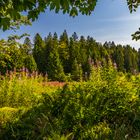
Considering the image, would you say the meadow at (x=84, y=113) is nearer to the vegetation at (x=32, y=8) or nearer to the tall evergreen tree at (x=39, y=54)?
the vegetation at (x=32, y=8)

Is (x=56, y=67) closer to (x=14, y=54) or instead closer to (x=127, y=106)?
(x=14, y=54)

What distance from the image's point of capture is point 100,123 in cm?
848

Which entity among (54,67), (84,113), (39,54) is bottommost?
(84,113)

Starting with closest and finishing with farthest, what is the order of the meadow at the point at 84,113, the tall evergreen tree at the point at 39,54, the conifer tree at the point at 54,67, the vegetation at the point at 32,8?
the vegetation at the point at 32,8 → the meadow at the point at 84,113 → the conifer tree at the point at 54,67 → the tall evergreen tree at the point at 39,54

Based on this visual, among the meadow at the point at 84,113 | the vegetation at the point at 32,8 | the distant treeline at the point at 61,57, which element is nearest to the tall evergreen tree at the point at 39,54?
the distant treeline at the point at 61,57

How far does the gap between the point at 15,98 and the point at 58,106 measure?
420 cm

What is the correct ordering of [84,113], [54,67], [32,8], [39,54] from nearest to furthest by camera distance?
[32,8] → [84,113] → [54,67] → [39,54]

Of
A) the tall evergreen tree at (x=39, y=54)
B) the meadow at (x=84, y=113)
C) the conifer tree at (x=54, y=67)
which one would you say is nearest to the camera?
the meadow at (x=84, y=113)

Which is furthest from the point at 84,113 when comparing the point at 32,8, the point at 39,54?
the point at 39,54

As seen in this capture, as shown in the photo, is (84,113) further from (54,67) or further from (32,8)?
(54,67)

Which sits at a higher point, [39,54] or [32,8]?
[39,54]

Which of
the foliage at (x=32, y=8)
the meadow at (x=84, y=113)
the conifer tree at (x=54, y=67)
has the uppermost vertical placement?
the conifer tree at (x=54, y=67)

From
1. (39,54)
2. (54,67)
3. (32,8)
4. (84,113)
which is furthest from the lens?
(39,54)

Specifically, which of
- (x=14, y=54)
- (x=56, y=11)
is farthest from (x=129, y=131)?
(x=14, y=54)
